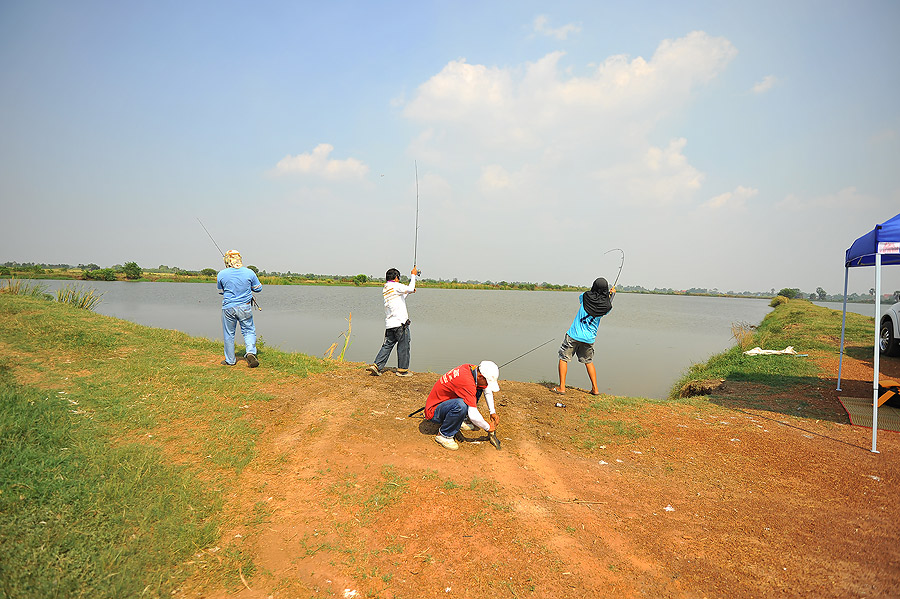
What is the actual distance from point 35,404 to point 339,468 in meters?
3.40

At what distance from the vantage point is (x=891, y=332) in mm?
10344

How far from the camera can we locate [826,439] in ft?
17.0

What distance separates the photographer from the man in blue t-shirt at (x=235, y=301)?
7.33 meters

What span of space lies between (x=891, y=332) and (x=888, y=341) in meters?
0.30

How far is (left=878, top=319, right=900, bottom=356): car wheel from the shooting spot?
1030 cm

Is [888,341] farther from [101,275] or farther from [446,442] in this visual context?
[101,275]

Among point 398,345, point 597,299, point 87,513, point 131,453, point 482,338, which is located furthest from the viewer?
point 482,338

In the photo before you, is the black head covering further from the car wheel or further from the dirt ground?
the car wheel

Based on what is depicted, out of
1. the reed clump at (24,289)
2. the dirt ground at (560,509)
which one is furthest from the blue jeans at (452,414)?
the reed clump at (24,289)

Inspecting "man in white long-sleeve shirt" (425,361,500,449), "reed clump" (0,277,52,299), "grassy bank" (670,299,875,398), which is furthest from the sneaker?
"reed clump" (0,277,52,299)

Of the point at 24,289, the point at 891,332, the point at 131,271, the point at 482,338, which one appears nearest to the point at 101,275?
the point at 131,271

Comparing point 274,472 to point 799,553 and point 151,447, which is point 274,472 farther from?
point 799,553

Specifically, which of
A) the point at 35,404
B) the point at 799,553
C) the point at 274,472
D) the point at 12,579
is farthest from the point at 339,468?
the point at 799,553

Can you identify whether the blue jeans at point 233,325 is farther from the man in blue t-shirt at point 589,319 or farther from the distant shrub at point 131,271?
the distant shrub at point 131,271
